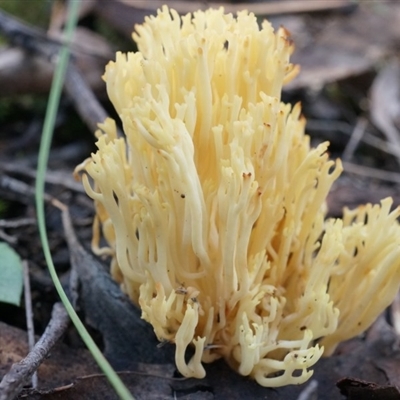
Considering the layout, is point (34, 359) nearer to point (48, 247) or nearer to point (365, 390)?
point (48, 247)

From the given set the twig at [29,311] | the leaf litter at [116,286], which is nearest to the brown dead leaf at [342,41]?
the leaf litter at [116,286]

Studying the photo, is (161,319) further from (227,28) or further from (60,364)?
(227,28)

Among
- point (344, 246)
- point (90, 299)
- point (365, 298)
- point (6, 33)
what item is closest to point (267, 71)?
point (344, 246)

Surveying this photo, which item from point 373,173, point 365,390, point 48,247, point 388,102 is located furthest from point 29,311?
point 388,102

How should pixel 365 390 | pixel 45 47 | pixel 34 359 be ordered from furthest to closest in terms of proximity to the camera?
1. pixel 45 47
2. pixel 365 390
3. pixel 34 359

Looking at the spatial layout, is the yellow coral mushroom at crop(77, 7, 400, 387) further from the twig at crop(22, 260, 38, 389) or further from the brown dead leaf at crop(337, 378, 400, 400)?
the twig at crop(22, 260, 38, 389)

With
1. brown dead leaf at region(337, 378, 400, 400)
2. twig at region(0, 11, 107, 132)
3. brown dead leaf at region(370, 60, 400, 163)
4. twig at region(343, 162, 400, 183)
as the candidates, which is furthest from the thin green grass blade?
brown dead leaf at region(370, 60, 400, 163)
